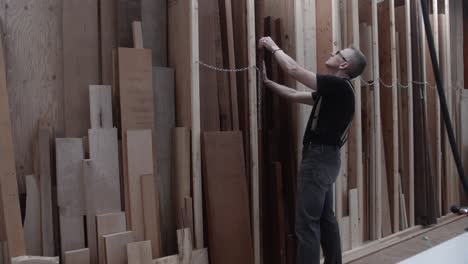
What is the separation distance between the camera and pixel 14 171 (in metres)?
2.13

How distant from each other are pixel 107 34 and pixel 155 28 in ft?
1.09

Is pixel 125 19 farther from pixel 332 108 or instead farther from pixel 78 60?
pixel 332 108

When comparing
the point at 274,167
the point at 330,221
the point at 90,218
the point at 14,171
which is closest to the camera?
the point at 14,171

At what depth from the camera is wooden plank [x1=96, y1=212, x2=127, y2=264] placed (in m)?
2.31

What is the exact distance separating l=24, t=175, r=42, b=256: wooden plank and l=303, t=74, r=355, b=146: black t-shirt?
1.57 meters

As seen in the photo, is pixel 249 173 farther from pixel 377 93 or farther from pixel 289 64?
pixel 377 93

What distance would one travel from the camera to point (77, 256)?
2.25 m

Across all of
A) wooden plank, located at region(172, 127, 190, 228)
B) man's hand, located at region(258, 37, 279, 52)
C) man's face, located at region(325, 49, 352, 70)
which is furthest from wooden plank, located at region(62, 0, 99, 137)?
man's face, located at region(325, 49, 352, 70)

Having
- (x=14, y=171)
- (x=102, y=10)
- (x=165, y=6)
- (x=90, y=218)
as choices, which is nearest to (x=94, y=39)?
(x=102, y=10)

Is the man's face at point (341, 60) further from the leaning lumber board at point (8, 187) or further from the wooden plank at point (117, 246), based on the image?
the leaning lumber board at point (8, 187)

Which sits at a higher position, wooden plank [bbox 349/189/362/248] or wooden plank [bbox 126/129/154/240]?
wooden plank [bbox 126/129/154/240]

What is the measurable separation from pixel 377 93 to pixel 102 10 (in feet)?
8.46

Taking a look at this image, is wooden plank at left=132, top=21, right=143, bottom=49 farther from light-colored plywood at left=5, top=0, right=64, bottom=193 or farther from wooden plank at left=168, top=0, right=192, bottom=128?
light-colored plywood at left=5, top=0, right=64, bottom=193

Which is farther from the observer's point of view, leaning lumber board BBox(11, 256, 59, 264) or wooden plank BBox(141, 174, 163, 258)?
wooden plank BBox(141, 174, 163, 258)
